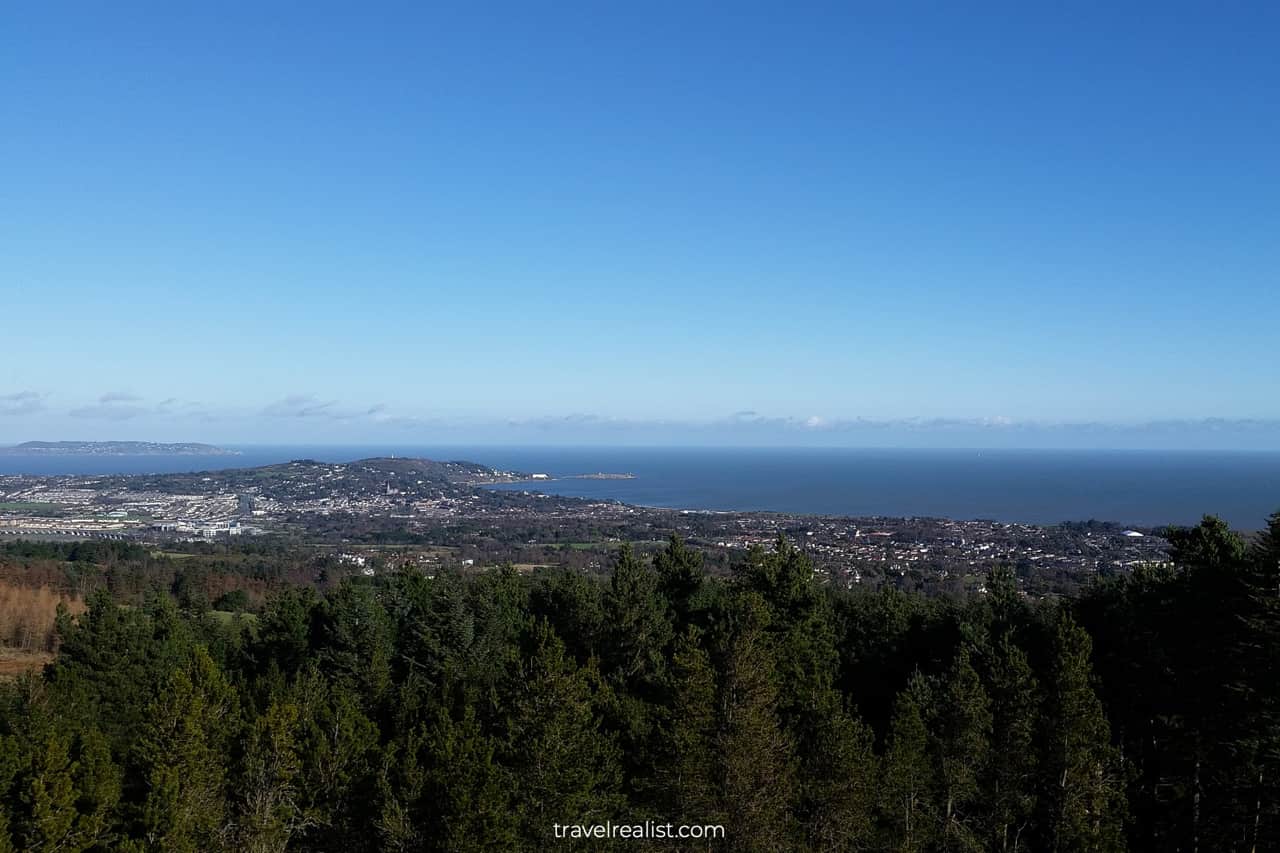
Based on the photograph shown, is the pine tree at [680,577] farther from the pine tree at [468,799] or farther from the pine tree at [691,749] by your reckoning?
the pine tree at [468,799]

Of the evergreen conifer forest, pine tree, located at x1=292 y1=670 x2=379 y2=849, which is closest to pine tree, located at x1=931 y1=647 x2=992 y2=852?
the evergreen conifer forest

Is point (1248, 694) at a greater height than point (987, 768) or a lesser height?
greater

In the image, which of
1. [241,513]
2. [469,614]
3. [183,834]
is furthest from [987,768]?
[241,513]

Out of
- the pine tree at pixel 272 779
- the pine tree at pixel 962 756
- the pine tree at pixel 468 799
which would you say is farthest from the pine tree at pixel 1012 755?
the pine tree at pixel 272 779

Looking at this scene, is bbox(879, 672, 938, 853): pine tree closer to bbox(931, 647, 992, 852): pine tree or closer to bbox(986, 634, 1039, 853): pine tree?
bbox(931, 647, 992, 852): pine tree

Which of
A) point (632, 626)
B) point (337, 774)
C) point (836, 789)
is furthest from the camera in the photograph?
point (632, 626)

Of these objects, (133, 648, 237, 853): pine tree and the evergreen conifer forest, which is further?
the evergreen conifer forest

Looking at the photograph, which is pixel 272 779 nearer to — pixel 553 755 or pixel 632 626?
pixel 553 755

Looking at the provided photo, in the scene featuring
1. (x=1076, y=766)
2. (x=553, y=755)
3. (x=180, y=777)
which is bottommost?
(x=1076, y=766)

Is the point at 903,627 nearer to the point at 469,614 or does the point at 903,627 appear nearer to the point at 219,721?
the point at 469,614

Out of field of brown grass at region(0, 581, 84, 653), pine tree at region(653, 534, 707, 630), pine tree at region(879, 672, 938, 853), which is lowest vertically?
field of brown grass at region(0, 581, 84, 653)

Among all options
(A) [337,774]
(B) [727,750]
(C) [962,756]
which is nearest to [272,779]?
(A) [337,774]
